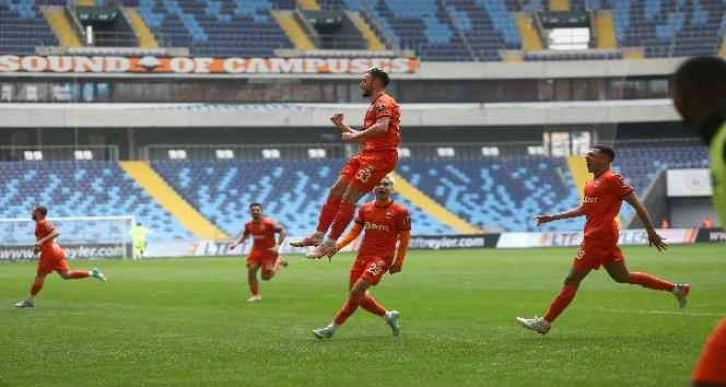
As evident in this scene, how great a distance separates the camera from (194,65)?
78.8 metres

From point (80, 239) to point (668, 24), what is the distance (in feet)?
130

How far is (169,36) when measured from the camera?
80875 mm

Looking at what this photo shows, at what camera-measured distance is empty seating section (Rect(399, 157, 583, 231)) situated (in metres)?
Result: 77.8

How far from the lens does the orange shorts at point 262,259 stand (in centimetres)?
3011

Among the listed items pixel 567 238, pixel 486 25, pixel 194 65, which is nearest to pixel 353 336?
pixel 567 238

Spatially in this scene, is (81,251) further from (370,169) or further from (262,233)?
(370,169)

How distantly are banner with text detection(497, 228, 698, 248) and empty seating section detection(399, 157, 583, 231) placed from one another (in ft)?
18.5

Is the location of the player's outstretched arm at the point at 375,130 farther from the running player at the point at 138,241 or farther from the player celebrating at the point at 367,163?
the running player at the point at 138,241

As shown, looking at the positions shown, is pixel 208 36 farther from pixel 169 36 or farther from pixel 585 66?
pixel 585 66

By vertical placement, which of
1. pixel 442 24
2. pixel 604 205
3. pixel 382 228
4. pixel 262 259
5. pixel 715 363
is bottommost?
pixel 262 259

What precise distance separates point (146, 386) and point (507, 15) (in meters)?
75.8

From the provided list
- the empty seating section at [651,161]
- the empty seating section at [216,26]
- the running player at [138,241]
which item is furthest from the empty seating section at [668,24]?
the running player at [138,241]

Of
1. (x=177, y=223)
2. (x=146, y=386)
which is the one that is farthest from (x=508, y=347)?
(x=177, y=223)

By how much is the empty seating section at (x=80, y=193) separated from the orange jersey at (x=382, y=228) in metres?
54.1
